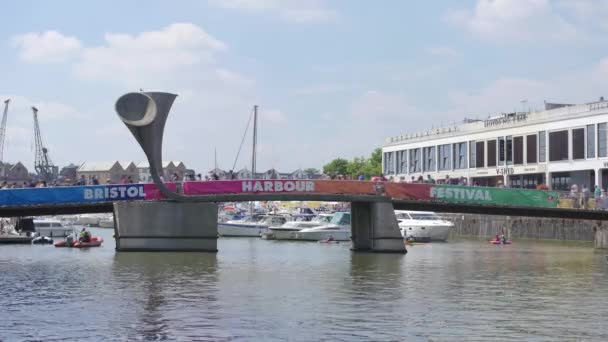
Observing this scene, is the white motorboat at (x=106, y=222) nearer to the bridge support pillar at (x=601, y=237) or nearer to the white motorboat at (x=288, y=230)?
the white motorboat at (x=288, y=230)

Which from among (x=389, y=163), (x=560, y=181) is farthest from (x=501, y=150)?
(x=389, y=163)

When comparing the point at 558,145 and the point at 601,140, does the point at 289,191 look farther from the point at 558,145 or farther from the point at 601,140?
the point at 558,145

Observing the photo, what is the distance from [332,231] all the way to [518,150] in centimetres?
3446

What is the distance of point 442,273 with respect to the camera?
164 ft

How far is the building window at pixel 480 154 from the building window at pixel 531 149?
9261 millimetres

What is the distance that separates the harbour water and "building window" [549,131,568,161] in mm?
49948

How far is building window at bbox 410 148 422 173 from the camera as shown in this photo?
14112 cm

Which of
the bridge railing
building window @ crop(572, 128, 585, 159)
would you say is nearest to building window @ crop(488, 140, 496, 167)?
building window @ crop(572, 128, 585, 159)

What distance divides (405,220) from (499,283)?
5120 cm

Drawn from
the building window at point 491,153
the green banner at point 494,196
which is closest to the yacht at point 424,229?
the green banner at point 494,196

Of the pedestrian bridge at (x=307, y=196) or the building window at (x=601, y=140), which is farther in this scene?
the building window at (x=601, y=140)

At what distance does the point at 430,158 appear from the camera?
138500 millimetres

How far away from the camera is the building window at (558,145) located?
110 metres

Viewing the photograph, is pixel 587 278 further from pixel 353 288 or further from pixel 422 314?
pixel 422 314
